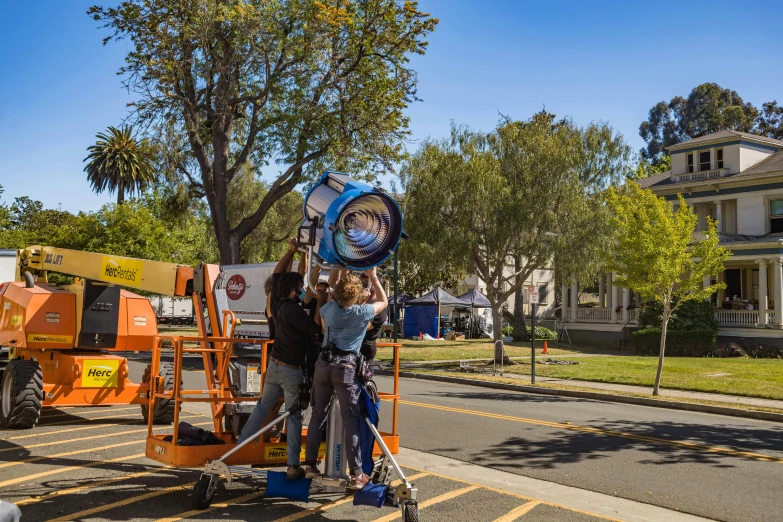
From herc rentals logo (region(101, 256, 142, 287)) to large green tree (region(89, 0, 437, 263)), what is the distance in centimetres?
1792

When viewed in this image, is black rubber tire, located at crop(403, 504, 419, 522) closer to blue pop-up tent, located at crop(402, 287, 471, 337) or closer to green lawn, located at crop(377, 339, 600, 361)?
green lawn, located at crop(377, 339, 600, 361)

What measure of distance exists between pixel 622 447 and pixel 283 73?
66.6ft

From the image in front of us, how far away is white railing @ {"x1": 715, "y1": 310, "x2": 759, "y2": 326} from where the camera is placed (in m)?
32.8

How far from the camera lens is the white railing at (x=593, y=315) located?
128ft

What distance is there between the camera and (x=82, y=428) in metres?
11.1

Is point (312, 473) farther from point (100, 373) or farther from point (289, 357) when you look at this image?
point (100, 373)

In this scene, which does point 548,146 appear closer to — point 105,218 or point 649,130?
point 105,218

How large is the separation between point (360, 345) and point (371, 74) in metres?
22.8

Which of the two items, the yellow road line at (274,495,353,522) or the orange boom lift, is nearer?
the yellow road line at (274,495,353,522)

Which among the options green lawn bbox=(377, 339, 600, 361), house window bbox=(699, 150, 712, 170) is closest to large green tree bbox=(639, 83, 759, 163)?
house window bbox=(699, 150, 712, 170)

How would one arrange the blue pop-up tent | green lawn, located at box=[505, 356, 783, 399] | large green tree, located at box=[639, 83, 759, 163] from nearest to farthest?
green lawn, located at box=[505, 356, 783, 399] → the blue pop-up tent → large green tree, located at box=[639, 83, 759, 163]

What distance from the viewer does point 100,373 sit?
11344 millimetres

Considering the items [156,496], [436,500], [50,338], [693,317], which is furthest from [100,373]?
[693,317]

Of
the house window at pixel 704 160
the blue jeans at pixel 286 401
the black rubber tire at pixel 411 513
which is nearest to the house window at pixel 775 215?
the house window at pixel 704 160
